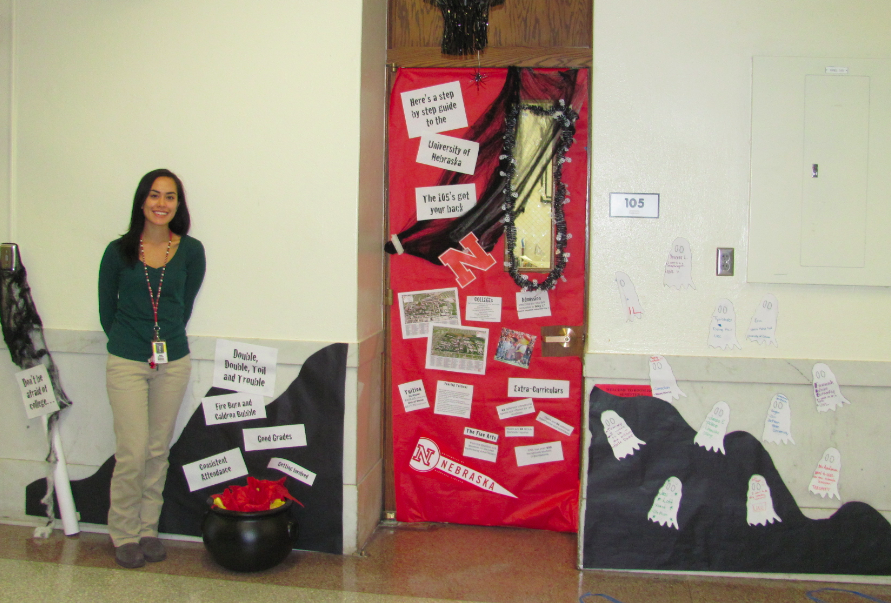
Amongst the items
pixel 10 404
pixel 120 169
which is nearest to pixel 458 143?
pixel 120 169

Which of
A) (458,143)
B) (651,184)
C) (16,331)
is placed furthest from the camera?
(458,143)

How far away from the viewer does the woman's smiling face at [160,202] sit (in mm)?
2418

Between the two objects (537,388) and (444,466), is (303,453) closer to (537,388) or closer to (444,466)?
(444,466)

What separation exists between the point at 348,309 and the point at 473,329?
638 mm

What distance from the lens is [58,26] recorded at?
2.64 meters

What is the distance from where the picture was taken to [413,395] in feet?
9.45

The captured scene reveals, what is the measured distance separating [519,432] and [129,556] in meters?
1.71

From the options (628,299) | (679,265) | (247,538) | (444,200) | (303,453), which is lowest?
(247,538)

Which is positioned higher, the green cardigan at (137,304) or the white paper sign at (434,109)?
the white paper sign at (434,109)

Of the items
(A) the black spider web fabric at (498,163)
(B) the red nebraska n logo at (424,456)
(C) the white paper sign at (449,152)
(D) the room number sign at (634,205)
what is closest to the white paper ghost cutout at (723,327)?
(D) the room number sign at (634,205)

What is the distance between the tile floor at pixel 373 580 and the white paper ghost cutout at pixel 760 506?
240 mm

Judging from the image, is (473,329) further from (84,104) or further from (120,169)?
(84,104)

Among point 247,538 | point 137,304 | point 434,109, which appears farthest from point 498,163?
point 247,538

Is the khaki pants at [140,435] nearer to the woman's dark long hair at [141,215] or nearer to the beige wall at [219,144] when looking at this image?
the beige wall at [219,144]
